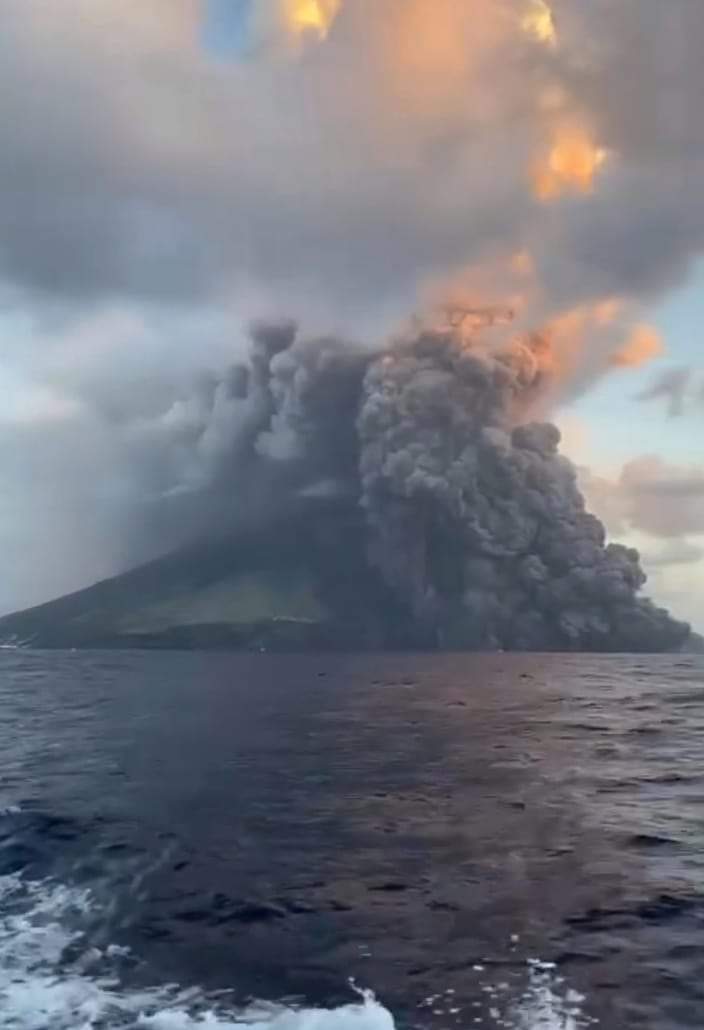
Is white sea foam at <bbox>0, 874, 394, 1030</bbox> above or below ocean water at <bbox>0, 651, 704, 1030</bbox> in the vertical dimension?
below

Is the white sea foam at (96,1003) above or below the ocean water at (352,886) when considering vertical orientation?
below

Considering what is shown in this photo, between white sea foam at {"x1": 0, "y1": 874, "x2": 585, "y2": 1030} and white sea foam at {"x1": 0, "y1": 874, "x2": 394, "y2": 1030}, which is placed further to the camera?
white sea foam at {"x1": 0, "y1": 874, "x2": 394, "y2": 1030}

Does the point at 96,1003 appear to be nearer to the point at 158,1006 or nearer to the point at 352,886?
the point at 158,1006

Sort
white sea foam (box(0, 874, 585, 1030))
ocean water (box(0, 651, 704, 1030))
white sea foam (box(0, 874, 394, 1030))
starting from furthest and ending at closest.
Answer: ocean water (box(0, 651, 704, 1030))
white sea foam (box(0, 874, 394, 1030))
white sea foam (box(0, 874, 585, 1030))

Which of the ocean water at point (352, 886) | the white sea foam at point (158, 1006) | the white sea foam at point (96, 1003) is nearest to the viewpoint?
the white sea foam at point (158, 1006)

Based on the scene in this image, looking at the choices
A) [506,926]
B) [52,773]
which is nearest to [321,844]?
[506,926]

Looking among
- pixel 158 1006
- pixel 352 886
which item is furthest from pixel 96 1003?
pixel 352 886
